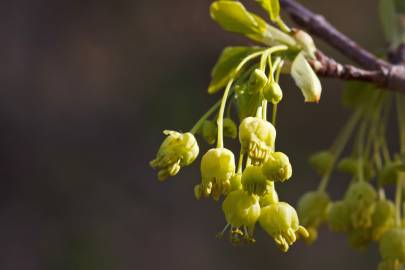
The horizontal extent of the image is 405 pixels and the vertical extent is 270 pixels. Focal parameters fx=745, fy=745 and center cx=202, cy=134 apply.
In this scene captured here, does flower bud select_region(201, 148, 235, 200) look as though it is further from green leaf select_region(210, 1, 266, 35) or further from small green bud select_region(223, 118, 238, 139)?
green leaf select_region(210, 1, 266, 35)

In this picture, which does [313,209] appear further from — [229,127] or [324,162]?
[229,127]

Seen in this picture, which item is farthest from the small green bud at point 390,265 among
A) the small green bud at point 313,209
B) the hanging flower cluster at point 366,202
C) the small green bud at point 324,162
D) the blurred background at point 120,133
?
the blurred background at point 120,133

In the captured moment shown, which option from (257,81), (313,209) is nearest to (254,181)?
(257,81)

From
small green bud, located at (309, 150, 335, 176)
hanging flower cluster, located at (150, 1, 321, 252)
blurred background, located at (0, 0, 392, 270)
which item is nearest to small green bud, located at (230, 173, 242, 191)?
hanging flower cluster, located at (150, 1, 321, 252)

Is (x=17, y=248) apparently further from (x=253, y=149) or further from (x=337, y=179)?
(x=253, y=149)

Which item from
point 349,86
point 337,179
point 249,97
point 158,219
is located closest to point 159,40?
point 158,219
